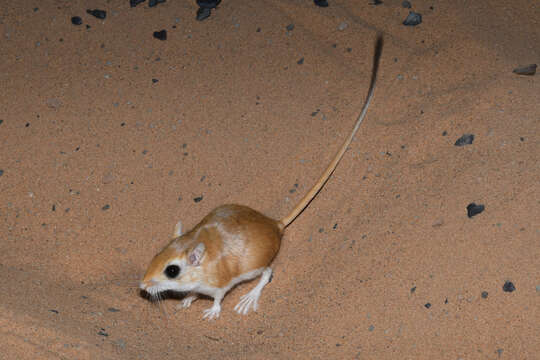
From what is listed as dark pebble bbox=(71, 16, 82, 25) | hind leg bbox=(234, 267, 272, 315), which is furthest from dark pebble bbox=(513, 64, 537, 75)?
dark pebble bbox=(71, 16, 82, 25)

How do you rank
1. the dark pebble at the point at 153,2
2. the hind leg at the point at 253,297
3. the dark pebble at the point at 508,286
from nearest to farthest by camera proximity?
the dark pebble at the point at 508,286
the hind leg at the point at 253,297
the dark pebble at the point at 153,2

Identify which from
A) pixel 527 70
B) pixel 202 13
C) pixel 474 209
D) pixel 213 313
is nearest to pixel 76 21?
pixel 202 13

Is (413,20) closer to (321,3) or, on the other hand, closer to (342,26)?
(342,26)

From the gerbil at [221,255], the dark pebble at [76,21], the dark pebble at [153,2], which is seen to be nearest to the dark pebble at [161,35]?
the dark pebble at [153,2]

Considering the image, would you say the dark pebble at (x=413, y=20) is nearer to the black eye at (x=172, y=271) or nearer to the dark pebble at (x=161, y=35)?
the dark pebble at (x=161, y=35)

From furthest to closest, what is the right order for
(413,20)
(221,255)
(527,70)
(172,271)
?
1. (413,20)
2. (527,70)
3. (221,255)
4. (172,271)

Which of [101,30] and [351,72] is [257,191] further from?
[101,30]
